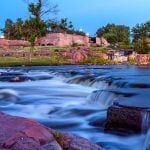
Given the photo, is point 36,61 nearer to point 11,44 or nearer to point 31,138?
point 11,44

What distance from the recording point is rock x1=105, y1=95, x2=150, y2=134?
9.79 meters

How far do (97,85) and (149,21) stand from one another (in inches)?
3276

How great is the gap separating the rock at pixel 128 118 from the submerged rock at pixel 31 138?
2.81 m

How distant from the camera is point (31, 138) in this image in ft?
21.4

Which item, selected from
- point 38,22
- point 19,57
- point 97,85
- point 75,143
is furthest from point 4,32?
point 75,143

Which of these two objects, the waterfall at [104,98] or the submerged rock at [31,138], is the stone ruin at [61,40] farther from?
the submerged rock at [31,138]

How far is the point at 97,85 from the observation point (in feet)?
65.0

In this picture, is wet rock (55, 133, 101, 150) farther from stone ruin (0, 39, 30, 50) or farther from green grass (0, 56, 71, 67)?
stone ruin (0, 39, 30, 50)

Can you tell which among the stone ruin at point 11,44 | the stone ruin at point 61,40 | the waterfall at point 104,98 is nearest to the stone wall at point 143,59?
the stone ruin at point 11,44

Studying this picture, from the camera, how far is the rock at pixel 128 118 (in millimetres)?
9791

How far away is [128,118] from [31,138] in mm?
3872

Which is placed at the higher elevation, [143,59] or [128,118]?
[143,59]

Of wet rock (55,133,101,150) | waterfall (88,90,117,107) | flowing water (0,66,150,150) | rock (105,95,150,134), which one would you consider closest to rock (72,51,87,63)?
flowing water (0,66,150,150)

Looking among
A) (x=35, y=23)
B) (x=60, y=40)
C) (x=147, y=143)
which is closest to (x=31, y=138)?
(x=147, y=143)
